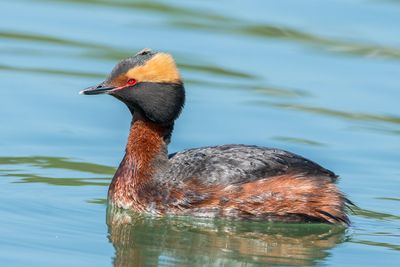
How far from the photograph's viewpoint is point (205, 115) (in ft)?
46.6

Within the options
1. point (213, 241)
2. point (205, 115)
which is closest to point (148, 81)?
point (213, 241)

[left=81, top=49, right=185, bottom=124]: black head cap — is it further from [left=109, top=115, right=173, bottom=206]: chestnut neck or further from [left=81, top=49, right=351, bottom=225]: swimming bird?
[left=109, top=115, right=173, bottom=206]: chestnut neck

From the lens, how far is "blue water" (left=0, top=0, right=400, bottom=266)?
10289 millimetres

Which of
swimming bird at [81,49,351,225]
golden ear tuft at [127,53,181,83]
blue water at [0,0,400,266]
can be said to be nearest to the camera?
blue water at [0,0,400,266]

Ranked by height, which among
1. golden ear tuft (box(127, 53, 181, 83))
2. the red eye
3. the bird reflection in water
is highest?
golden ear tuft (box(127, 53, 181, 83))

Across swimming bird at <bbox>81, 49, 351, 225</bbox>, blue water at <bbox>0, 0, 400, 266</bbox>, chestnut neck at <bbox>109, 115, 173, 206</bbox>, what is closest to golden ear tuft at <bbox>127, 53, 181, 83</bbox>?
swimming bird at <bbox>81, 49, 351, 225</bbox>

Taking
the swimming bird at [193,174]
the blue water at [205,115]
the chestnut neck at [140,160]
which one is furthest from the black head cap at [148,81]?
the blue water at [205,115]

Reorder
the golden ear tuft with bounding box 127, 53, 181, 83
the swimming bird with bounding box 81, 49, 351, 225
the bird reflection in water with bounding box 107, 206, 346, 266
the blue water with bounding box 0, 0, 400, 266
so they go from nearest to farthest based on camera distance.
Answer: the bird reflection in water with bounding box 107, 206, 346, 266
the blue water with bounding box 0, 0, 400, 266
the swimming bird with bounding box 81, 49, 351, 225
the golden ear tuft with bounding box 127, 53, 181, 83

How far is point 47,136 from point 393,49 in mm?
5371

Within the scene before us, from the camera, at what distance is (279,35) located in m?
17.2

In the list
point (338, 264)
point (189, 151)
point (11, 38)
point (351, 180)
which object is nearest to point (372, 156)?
point (351, 180)

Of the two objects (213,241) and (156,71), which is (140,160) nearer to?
(156,71)

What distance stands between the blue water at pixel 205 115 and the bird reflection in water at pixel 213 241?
18mm

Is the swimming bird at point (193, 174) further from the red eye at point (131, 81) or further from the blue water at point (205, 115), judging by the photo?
the blue water at point (205, 115)
